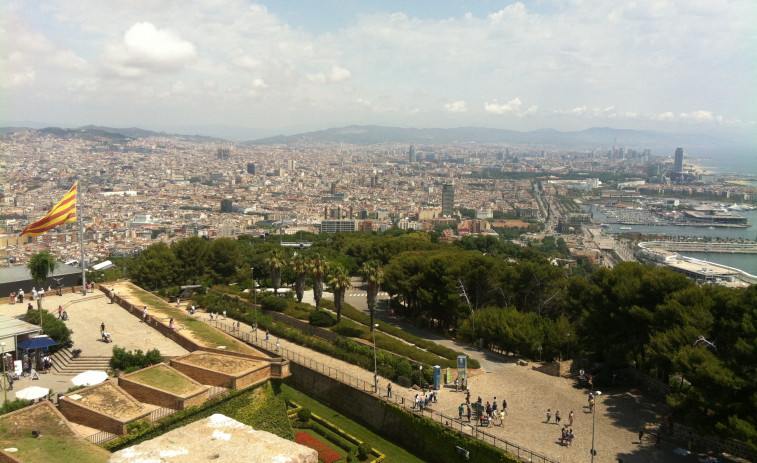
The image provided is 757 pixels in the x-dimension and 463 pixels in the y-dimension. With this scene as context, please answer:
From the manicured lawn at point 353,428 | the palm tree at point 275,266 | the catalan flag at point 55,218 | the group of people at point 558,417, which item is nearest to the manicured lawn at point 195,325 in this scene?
the manicured lawn at point 353,428

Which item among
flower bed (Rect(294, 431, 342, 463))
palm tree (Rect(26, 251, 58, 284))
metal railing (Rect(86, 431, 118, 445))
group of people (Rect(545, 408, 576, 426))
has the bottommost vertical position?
flower bed (Rect(294, 431, 342, 463))

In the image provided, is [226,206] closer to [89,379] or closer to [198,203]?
[198,203]

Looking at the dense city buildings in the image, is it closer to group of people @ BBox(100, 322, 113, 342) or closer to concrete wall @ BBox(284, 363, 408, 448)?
group of people @ BBox(100, 322, 113, 342)

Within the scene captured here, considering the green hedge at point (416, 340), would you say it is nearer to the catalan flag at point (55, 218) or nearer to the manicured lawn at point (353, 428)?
the manicured lawn at point (353, 428)

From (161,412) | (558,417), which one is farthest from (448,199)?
(161,412)

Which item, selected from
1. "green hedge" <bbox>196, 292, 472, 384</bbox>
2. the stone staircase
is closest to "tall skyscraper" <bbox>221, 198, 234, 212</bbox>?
"green hedge" <bbox>196, 292, 472, 384</bbox>

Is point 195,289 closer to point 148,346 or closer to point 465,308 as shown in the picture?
point 148,346

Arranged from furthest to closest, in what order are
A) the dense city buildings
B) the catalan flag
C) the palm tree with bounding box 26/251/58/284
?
the dense city buildings, the palm tree with bounding box 26/251/58/284, the catalan flag

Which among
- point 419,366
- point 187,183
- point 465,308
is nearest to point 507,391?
point 419,366
